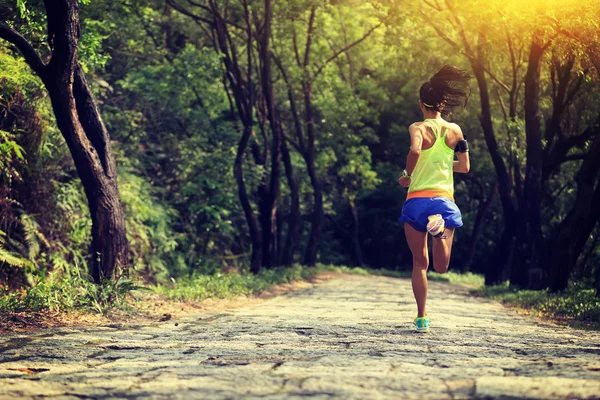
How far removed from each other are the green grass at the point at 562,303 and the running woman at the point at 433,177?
3.98 metres

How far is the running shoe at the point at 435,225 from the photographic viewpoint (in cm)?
756

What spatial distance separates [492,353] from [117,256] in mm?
6805

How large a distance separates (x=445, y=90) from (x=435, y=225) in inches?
55.6

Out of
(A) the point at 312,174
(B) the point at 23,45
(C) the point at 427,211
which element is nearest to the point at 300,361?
(C) the point at 427,211

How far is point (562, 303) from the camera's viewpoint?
1422 cm

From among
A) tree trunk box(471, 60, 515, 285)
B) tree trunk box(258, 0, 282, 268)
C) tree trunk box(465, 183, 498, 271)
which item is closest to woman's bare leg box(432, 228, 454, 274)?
tree trunk box(471, 60, 515, 285)

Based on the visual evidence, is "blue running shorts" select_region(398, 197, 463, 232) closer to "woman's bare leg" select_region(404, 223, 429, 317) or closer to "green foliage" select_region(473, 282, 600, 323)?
"woman's bare leg" select_region(404, 223, 429, 317)

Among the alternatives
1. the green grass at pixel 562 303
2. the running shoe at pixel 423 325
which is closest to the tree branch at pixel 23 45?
the running shoe at pixel 423 325

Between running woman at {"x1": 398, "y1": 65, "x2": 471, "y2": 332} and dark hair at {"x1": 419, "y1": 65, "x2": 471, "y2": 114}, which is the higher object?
dark hair at {"x1": 419, "y1": 65, "x2": 471, "y2": 114}

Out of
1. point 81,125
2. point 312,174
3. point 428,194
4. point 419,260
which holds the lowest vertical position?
point 419,260

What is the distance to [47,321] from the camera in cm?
903

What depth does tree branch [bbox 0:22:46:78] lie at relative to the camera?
10492 millimetres

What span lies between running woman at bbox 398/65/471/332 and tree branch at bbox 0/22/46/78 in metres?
5.33

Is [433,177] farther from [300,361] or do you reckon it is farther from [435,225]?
[300,361]
